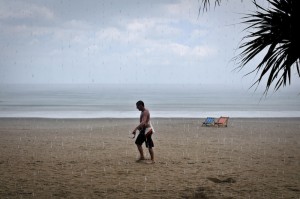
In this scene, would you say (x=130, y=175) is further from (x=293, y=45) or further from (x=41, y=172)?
(x=293, y=45)

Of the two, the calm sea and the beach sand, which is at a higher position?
the calm sea

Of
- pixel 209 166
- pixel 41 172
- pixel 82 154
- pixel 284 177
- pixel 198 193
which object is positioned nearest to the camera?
pixel 198 193

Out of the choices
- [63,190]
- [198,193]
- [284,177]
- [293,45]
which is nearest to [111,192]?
[63,190]

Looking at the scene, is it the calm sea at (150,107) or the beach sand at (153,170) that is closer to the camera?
the beach sand at (153,170)

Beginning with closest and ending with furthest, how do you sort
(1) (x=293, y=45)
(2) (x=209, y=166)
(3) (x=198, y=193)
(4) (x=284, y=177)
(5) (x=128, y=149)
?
(1) (x=293, y=45)
(3) (x=198, y=193)
(4) (x=284, y=177)
(2) (x=209, y=166)
(5) (x=128, y=149)

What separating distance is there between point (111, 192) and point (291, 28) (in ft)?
14.8

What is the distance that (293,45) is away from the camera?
2229 mm

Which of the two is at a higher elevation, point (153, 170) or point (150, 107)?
point (150, 107)

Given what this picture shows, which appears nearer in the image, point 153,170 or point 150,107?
point 153,170

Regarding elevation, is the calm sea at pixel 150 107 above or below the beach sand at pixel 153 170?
above

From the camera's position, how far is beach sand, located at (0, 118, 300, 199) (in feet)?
19.0

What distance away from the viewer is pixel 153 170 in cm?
740

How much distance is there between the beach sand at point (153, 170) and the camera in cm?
578

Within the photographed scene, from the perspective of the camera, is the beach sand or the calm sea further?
the calm sea
